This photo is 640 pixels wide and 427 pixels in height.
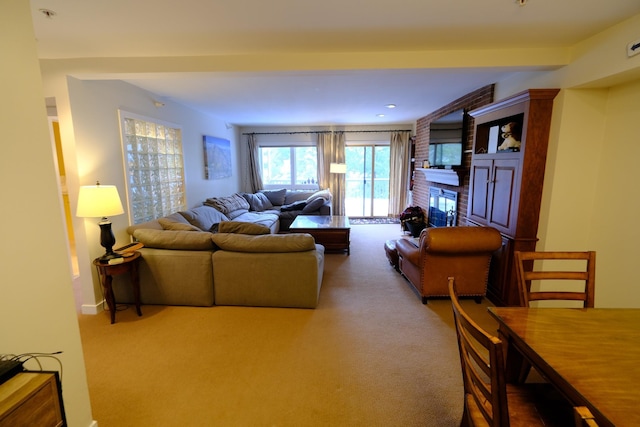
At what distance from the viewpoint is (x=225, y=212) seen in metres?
5.28

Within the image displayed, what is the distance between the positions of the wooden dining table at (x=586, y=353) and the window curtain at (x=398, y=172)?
5.97m

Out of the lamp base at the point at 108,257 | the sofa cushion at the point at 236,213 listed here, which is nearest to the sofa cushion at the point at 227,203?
the sofa cushion at the point at 236,213

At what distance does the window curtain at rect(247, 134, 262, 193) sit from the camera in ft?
24.0

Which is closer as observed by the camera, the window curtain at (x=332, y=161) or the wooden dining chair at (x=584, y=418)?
the wooden dining chair at (x=584, y=418)

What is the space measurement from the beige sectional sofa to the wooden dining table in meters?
1.79

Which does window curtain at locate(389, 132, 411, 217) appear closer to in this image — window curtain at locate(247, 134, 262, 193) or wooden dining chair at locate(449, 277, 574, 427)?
window curtain at locate(247, 134, 262, 193)

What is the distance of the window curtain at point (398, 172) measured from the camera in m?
7.08

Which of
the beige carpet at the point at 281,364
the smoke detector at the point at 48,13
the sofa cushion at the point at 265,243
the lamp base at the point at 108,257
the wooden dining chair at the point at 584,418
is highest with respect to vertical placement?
the smoke detector at the point at 48,13

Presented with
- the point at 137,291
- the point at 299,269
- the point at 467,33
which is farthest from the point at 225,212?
the point at 467,33

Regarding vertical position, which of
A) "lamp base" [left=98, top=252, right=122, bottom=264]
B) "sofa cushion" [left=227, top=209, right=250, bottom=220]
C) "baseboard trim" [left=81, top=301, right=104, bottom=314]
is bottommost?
"baseboard trim" [left=81, top=301, right=104, bottom=314]

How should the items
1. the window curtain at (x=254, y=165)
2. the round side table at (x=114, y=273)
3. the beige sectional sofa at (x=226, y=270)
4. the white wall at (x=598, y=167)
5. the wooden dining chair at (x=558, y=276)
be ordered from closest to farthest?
1. the wooden dining chair at (x=558, y=276)
2. the white wall at (x=598, y=167)
3. the round side table at (x=114, y=273)
4. the beige sectional sofa at (x=226, y=270)
5. the window curtain at (x=254, y=165)

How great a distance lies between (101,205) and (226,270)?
1.24 meters

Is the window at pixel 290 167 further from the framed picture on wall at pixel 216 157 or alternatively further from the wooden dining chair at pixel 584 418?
the wooden dining chair at pixel 584 418

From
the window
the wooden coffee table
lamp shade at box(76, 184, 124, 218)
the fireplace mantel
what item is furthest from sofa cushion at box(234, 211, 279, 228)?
the fireplace mantel
